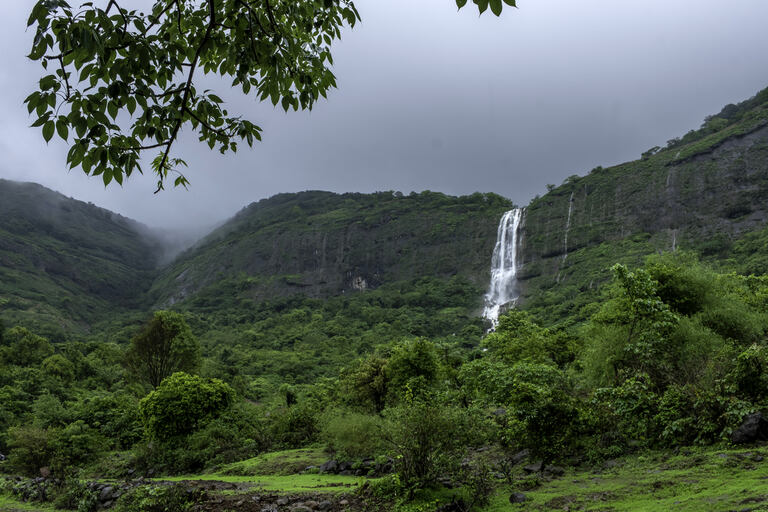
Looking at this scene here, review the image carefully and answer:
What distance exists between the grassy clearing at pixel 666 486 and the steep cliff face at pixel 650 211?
53261 mm

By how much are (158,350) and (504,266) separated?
218 ft

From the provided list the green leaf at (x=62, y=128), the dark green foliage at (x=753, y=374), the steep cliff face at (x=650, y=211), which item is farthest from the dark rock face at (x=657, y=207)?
the green leaf at (x=62, y=128)

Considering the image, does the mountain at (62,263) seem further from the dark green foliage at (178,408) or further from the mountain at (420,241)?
the dark green foliage at (178,408)

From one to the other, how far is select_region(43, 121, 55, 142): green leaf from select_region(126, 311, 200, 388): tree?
103 feet

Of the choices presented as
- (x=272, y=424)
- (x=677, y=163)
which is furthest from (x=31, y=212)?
(x=677, y=163)

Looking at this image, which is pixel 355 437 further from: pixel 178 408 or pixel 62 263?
pixel 62 263

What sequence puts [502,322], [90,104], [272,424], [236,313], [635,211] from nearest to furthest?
[90,104] → [272,424] → [502,322] → [635,211] → [236,313]

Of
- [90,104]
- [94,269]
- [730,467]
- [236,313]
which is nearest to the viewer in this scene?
[90,104]

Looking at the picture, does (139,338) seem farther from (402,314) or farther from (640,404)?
(402,314)

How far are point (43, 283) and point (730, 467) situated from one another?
11822 cm

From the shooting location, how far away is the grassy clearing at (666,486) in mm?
5527

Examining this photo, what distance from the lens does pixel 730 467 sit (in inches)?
267

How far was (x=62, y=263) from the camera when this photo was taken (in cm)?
11206

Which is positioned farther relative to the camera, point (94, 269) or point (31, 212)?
point (31, 212)
